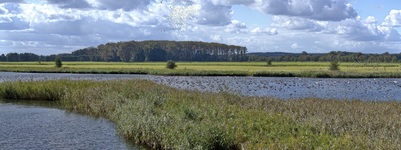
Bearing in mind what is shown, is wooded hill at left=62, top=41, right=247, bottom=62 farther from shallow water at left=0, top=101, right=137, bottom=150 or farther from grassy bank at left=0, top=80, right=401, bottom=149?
grassy bank at left=0, top=80, right=401, bottom=149

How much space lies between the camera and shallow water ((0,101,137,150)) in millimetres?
20297

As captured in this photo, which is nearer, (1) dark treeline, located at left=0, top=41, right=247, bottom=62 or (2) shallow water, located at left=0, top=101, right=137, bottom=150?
(2) shallow water, located at left=0, top=101, right=137, bottom=150

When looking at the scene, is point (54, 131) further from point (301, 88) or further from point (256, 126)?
point (301, 88)

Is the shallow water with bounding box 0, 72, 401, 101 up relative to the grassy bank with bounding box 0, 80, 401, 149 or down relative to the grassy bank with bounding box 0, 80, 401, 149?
down

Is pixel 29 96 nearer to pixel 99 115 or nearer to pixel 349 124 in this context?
pixel 99 115

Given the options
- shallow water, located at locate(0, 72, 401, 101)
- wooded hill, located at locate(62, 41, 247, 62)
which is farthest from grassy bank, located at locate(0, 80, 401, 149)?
wooded hill, located at locate(62, 41, 247, 62)

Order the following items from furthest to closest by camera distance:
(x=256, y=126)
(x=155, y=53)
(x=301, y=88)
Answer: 1. (x=155, y=53)
2. (x=301, y=88)
3. (x=256, y=126)

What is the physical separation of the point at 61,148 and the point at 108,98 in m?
10.7

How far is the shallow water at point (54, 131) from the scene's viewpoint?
20.3m

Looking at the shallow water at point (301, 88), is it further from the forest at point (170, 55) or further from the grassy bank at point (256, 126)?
the forest at point (170, 55)

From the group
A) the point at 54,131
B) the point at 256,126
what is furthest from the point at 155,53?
the point at 256,126

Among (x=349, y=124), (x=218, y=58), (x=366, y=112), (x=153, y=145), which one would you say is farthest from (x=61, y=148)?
(x=218, y=58)

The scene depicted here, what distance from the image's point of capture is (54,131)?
23.8 m

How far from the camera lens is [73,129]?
24422mm
